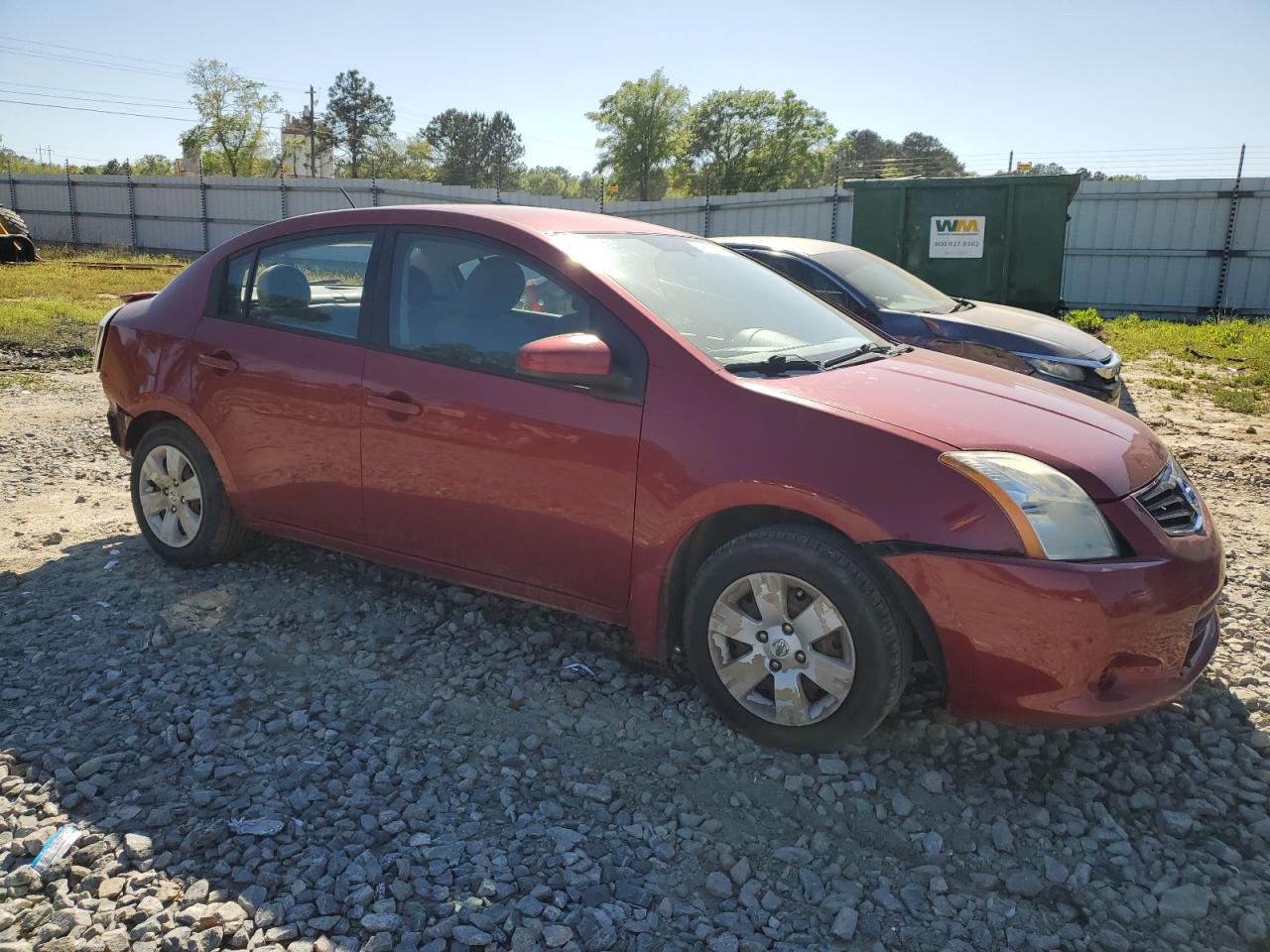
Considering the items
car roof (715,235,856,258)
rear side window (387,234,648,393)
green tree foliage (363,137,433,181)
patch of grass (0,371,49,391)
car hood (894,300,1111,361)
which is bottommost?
patch of grass (0,371,49,391)

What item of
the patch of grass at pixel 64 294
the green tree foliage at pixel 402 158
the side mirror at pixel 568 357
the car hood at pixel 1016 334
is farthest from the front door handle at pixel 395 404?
the green tree foliage at pixel 402 158

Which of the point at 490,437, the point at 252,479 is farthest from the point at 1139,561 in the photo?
the point at 252,479

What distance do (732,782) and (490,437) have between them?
1.48 meters

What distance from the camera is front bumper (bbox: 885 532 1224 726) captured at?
107 inches

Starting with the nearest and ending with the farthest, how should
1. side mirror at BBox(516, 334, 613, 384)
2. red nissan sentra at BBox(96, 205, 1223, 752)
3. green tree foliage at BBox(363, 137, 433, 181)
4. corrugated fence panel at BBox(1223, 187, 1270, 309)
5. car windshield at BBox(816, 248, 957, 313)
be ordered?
1. red nissan sentra at BBox(96, 205, 1223, 752)
2. side mirror at BBox(516, 334, 613, 384)
3. car windshield at BBox(816, 248, 957, 313)
4. corrugated fence panel at BBox(1223, 187, 1270, 309)
5. green tree foliage at BBox(363, 137, 433, 181)

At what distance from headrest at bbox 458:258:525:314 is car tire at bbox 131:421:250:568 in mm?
1602

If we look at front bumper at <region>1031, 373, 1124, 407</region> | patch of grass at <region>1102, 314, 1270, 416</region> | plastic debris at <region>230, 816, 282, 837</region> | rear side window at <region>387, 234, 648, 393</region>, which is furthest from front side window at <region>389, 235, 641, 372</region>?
patch of grass at <region>1102, 314, 1270, 416</region>

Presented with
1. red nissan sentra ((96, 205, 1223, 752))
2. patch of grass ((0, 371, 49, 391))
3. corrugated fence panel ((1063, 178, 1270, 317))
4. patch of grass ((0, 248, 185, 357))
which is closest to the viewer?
red nissan sentra ((96, 205, 1223, 752))

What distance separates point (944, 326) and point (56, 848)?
6.57 meters

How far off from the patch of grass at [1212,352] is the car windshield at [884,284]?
11.0 ft

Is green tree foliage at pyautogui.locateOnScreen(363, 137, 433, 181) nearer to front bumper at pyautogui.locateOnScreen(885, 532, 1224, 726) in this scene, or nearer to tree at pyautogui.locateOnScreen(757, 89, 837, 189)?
tree at pyautogui.locateOnScreen(757, 89, 837, 189)

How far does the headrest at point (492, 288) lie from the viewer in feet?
12.1

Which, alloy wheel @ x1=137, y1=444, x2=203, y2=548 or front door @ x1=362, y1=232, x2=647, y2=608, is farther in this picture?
alloy wheel @ x1=137, y1=444, x2=203, y2=548

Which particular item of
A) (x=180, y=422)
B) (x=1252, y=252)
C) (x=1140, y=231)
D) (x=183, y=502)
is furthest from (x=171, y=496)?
(x=1252, y=252)
